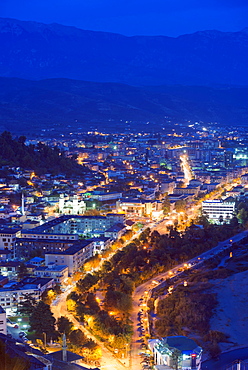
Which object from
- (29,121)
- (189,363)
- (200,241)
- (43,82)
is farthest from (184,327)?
(43,82)

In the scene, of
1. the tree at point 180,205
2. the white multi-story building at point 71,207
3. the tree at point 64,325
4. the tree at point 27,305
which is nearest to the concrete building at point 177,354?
the tree at point 64,325

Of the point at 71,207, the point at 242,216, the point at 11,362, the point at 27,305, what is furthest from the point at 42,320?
the point at 242,216

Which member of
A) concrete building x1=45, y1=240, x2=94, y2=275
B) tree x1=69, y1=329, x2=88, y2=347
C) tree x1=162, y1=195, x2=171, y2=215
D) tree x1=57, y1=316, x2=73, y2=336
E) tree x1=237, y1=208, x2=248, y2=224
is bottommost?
tree x1=69, y1=329, x2=88, y2=347

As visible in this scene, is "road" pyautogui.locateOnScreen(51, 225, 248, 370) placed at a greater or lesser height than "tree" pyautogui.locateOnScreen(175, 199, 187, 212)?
lesser

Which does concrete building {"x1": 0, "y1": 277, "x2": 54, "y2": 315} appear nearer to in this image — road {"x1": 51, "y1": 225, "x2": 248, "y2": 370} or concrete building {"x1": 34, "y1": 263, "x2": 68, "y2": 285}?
road {"x1": 51, "y1": 225, "x2": 248, "y2": 370}

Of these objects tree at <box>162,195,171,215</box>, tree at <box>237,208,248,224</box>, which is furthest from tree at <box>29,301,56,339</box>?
tree at <box>162,195,171,215</box>

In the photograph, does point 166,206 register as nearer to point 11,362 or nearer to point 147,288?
point 147,288
